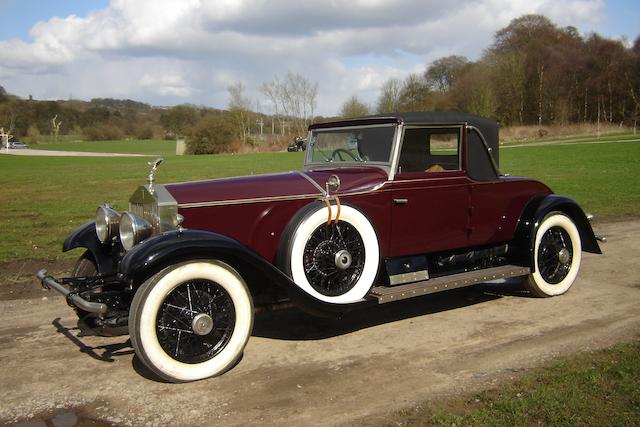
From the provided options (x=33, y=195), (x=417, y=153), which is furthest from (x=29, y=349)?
(x=33, y=195)

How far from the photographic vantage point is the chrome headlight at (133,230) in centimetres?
411

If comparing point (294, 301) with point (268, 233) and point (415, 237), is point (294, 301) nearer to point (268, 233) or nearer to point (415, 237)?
point (268, 233)

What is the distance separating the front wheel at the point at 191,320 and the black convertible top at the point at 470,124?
2181 mm

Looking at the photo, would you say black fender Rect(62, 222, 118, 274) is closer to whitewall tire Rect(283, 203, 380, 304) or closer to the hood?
the hood

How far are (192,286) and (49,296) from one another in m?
3.03

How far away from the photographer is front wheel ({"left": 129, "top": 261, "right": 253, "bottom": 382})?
3.62 meters

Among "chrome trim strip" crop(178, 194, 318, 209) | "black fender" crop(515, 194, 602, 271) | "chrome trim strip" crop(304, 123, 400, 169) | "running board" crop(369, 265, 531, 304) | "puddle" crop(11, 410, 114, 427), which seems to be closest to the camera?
"puddle" crop(11, 410, 114, 427)

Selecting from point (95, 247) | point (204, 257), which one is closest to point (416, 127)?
point (204, 257)

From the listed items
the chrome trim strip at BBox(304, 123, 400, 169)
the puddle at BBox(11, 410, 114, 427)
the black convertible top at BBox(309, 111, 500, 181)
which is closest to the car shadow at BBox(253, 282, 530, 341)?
the black convertible top at BBox(309, 111, 500, 181)

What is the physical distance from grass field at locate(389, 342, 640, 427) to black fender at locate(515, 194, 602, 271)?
6.21ft

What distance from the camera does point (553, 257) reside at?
19.1 feet

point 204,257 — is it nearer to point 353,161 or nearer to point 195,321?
point 195,321

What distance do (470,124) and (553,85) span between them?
6057 centimetres

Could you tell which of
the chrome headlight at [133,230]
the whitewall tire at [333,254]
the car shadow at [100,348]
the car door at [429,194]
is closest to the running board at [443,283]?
the whitewall tire at [333,254]
